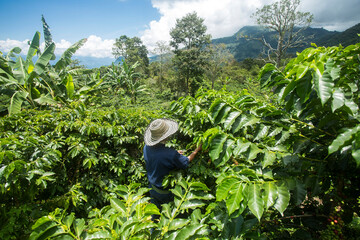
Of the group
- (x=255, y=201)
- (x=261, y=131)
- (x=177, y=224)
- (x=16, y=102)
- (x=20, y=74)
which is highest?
(x=20, y=74)

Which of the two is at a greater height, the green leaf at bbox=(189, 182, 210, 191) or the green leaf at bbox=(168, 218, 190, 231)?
the green leaf at bbox=(189, 182, 210, 191)

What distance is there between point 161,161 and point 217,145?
109 centimetres

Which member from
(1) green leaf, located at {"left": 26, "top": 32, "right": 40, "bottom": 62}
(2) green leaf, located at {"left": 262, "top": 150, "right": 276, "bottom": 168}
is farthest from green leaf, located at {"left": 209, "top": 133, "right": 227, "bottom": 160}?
(1) green leaf, located at {"left": 26, "top": 32, "right": 40, "bottom": 62}

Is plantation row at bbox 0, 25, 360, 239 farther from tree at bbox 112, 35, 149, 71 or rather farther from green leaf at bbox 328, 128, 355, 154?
tree at bbox 112, 35, 149, 71

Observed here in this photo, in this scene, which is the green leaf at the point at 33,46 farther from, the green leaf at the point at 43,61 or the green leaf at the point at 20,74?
the green leaf at the point at 20,74

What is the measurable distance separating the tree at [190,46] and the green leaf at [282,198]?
25.8 meters

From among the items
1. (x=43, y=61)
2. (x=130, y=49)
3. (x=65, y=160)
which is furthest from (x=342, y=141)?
(x=130, y=49)

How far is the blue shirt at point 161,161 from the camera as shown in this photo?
213cm

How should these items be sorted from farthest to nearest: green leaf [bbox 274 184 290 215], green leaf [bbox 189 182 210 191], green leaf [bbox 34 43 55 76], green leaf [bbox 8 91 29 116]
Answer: green leaf [bbox 34 43 55 76] → green leaf [bbox 8 91 29 116] → green leaf [bbox 189 182 210 191] → green leaf [bbox 274 184 290 215]

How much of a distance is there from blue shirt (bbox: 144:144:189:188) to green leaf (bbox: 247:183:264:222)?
48.2 inches

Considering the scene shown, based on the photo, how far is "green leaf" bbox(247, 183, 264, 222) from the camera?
89 cm

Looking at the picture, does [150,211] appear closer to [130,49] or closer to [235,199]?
[235,199]

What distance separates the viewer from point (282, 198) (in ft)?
3.09

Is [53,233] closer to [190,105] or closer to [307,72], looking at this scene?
[307,72]
